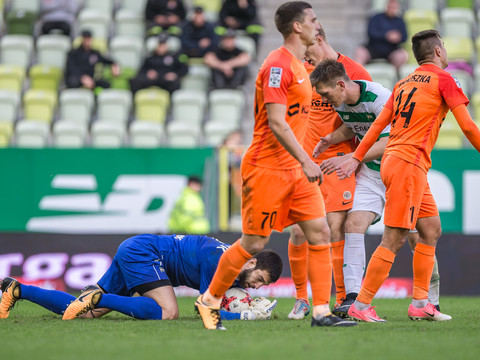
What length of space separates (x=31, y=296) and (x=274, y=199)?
2346 mm

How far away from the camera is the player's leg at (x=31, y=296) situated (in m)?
6.39

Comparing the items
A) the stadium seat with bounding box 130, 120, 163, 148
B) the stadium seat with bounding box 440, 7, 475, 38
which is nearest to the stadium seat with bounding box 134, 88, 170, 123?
the stadium seat with bounding box 130, 120, 163, 148

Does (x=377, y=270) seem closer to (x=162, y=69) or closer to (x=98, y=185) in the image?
(x=98, y=185)

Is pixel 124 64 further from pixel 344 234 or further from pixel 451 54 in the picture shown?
pixel 344 234

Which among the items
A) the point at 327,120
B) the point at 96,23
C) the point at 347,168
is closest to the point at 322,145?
the point at 327,120

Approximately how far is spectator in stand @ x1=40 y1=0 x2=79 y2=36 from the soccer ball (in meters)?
10.1

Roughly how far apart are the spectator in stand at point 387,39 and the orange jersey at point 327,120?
715 cm

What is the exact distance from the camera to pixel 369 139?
6.07m

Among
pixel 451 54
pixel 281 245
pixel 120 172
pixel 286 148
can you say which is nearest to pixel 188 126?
pixel 120 172

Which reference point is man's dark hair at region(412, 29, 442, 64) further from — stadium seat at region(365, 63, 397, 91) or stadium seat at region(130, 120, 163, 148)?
stadium seat at region(130, 120, 163, 148)

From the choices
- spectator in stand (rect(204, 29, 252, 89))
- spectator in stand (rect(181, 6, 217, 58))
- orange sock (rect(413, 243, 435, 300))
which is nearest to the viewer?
orange sock (rect(413, 243, 435, 300))

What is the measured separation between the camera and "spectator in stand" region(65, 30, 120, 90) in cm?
1406

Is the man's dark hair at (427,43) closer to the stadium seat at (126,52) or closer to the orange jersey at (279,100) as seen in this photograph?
the orange jersey at (279,100)

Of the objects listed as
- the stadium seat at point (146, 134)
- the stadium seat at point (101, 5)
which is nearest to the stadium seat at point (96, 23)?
the stadium seat at point (101, 5)
